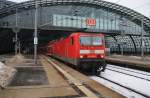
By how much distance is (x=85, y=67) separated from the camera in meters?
20.4

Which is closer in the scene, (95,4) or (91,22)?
(91,22)

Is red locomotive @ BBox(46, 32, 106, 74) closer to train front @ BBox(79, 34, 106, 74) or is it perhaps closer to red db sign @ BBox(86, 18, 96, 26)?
train front @ BBox(79, 34, 106, 74)

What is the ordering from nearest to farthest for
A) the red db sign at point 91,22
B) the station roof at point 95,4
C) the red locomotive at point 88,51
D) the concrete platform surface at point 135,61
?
the red locomotive at point 88,51
the concrete platform surface at point 135,61
the red db sign at point 91,22
the station roof at point 95,4

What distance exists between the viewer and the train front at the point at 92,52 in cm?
2050

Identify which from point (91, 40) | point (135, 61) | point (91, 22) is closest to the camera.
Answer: point (91, 40)

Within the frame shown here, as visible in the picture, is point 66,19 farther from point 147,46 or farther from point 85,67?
point 85,67

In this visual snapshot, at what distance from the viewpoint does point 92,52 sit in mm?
20781

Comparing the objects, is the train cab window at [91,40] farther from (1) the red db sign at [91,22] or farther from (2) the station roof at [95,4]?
(2) the station roof at [95,4]

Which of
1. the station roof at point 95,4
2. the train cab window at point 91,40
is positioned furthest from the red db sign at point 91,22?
the train cab window at point 91,40

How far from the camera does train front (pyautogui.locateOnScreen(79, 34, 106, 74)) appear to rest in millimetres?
20500

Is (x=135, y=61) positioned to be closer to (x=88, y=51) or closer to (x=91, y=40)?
(x=91, y=40)

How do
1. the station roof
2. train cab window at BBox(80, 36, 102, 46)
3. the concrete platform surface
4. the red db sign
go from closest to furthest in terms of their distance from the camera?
train cab window at BBox(80, 36, 102, 46) → the concrete platform surface → the red db sign → the station roof

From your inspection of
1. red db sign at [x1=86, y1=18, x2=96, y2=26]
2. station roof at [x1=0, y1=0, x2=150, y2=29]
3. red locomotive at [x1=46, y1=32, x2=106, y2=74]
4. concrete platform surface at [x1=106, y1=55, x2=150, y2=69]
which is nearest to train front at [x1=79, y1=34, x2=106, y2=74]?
red locomotive at [x1=46, y1=32, x2=106, y2=74]

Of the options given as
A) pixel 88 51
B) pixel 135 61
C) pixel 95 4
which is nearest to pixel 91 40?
pixel 88 51
